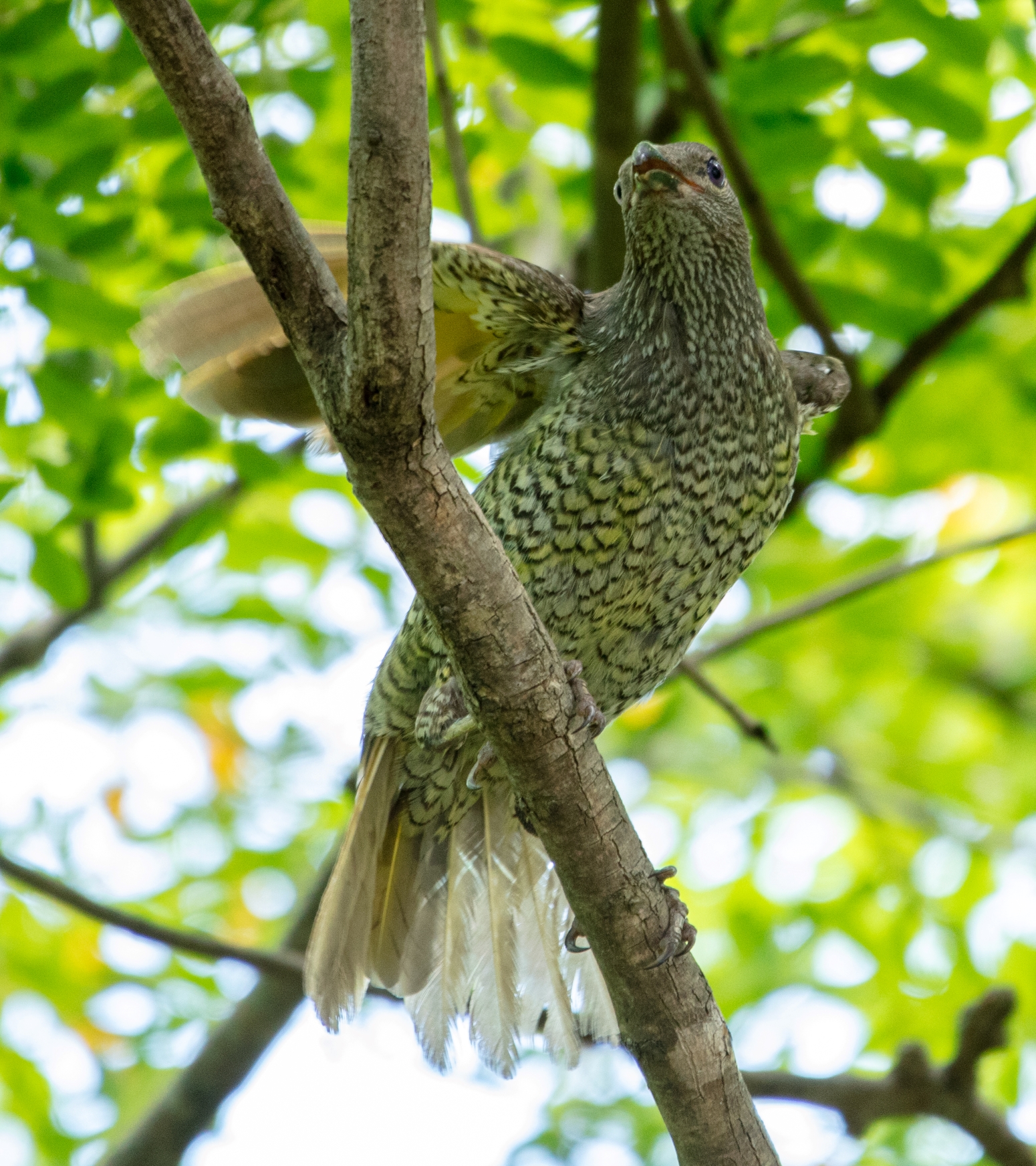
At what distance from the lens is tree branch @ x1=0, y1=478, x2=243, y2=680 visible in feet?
14.1

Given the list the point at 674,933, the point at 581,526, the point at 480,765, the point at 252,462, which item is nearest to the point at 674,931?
the point at 674,933

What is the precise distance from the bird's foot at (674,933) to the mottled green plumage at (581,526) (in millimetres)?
682

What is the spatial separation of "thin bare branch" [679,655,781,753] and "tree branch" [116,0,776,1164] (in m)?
1.27

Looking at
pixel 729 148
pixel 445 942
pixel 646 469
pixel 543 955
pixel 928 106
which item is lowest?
pixel 543 955

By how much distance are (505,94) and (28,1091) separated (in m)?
3.56

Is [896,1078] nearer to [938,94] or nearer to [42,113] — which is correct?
[938,94]

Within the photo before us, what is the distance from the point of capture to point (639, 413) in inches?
125

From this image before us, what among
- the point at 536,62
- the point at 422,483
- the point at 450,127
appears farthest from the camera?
the point at 536,62

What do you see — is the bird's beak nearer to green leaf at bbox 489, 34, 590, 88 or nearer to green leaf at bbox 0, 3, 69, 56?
green leaf at bbox 489, 34, 590, 88

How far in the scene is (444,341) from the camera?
337cm

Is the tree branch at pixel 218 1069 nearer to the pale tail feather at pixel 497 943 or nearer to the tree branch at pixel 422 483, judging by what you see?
the pale tail feather at pixel 497 943

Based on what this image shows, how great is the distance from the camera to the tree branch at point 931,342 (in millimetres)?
3840

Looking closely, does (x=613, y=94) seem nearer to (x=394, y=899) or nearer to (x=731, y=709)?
(x=731, y=709)

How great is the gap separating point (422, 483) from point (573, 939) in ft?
5.46
